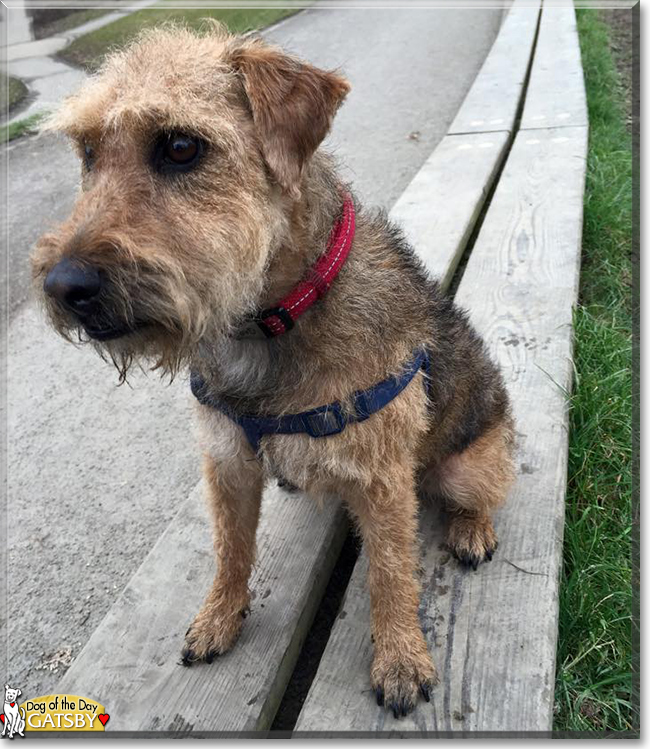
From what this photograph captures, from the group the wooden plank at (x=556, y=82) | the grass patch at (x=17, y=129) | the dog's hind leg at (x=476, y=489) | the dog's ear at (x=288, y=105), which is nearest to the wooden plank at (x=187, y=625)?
the dog's hind leg at (x=476, y=489)

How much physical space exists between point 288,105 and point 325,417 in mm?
863

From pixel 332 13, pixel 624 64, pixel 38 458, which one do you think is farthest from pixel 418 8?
pixel 38 458

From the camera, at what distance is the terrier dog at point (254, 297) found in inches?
66.9

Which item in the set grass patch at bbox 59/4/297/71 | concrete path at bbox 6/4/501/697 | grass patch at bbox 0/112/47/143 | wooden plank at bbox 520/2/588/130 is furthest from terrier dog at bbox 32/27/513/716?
grass patch at bbox 59/4/297/71

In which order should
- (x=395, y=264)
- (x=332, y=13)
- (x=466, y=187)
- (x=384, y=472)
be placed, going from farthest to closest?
1. (x=332, y=13)
2. (x=466, y=187)
3. (x=395, y=264)
4. (x=384, y=472)

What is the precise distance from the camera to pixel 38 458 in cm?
345

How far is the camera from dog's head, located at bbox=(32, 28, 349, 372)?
64.2 inches

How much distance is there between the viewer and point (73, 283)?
1.56m

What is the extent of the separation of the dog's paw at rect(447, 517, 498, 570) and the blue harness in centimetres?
63

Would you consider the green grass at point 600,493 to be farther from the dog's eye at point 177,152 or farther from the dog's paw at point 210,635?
the dog's eye at point 177,152

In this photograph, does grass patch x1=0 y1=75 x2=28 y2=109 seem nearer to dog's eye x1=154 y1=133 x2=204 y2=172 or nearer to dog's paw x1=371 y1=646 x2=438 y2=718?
dog's eye x1=154 y1=133 x2=204 y2=172

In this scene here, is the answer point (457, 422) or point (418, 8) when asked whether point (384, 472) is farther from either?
point (418, 8)

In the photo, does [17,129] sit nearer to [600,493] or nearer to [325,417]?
[325,417]

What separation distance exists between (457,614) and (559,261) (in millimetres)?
2258
